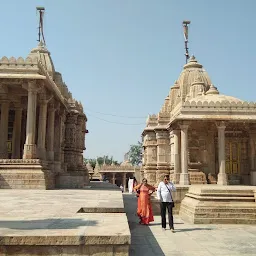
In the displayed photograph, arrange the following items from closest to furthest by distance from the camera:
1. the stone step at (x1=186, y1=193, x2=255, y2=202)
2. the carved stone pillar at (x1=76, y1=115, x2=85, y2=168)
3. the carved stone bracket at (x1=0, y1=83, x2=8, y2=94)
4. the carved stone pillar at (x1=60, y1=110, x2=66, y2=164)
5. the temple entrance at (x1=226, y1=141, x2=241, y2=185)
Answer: the stone step at (x1=186, y1=193, x2=255, y2=202), the carved stone bracket at (x1=0, y1=83, x2=8, y2=94), the temple entrance at (x1=226, y1=141, x2=241, y2=185), the carved stone pillar at (x1=60, y1=110, x2=66, y2=164), the carved stone pillar at (x1=76, y1=115, x2=85, y2=168)

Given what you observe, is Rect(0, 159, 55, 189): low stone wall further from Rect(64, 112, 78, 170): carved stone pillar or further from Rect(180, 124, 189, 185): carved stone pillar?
Rect(64, 112, 78, 170): carved stone pillar

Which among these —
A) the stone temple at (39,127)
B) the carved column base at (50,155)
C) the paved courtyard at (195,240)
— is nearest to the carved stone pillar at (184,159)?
the stone temple at (39,127)

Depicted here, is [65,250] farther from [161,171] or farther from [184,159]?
[161,171]

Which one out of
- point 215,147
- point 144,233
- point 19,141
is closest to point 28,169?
point 19,141

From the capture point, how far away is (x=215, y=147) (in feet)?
62.2

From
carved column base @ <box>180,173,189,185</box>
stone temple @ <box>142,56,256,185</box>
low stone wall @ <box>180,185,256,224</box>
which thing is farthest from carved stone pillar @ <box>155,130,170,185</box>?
low stone wall @ <box>180,185,256,224</box>

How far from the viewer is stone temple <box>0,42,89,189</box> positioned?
14.0m

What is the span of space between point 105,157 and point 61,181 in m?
96.2

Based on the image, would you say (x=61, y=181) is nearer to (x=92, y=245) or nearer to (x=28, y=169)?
(x=28, y=169)

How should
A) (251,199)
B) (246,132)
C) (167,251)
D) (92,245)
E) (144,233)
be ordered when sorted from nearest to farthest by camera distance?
(92,245), (167,251), (144,233), (251,199), (246,132)

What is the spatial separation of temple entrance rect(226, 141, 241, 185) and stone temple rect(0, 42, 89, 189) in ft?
27.4

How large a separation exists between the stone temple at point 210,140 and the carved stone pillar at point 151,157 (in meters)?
0.93

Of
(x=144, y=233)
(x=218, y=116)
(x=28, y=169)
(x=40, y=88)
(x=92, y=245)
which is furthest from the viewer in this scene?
(x=218, y=116)

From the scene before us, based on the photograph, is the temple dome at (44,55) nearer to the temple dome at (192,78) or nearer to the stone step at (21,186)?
the temple dome at (192,78)
